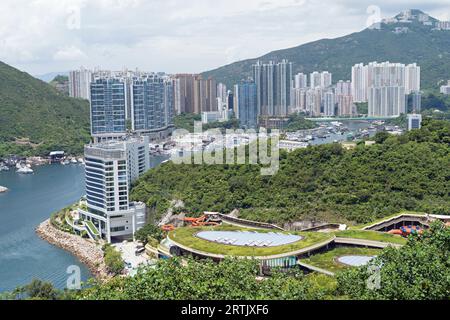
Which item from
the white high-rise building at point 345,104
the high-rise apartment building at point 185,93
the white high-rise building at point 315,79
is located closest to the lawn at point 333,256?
the high-rise apartment building at point 185,93

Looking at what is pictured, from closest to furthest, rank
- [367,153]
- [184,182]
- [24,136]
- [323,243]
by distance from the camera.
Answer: [323,243] < [367,153] < [184,182] < [24,136]

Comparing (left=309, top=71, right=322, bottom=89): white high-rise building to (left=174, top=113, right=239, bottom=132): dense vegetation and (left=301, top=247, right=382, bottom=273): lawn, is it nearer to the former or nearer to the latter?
(left=174, top=113, right=239, bottom=132): dense vegetation

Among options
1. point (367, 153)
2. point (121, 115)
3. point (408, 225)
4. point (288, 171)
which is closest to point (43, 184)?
point (121, 115)

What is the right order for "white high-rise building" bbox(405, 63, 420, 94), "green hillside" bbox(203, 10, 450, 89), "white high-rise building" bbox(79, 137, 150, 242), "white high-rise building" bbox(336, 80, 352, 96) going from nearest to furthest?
"white high-rise building" bbox(79, 137, 150, 242), "white high-rise building" bbox(405, 63, 420, 94), "white high-rise building" bbox(336, 80, 352, 96), "green hillside" bbox(203, 10, 450, 89)

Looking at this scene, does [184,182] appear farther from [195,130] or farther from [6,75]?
[6,75]

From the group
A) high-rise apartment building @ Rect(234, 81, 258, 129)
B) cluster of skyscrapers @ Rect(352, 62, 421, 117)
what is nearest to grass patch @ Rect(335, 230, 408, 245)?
high-rise apartment building @ Rect(234, 81, 258, 129)

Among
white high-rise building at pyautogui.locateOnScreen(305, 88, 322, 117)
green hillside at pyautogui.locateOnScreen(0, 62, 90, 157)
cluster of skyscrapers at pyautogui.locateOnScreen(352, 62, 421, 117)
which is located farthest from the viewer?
white high-rise building at pyautogui.locateOnScreen(305, 88, 322, 117)
